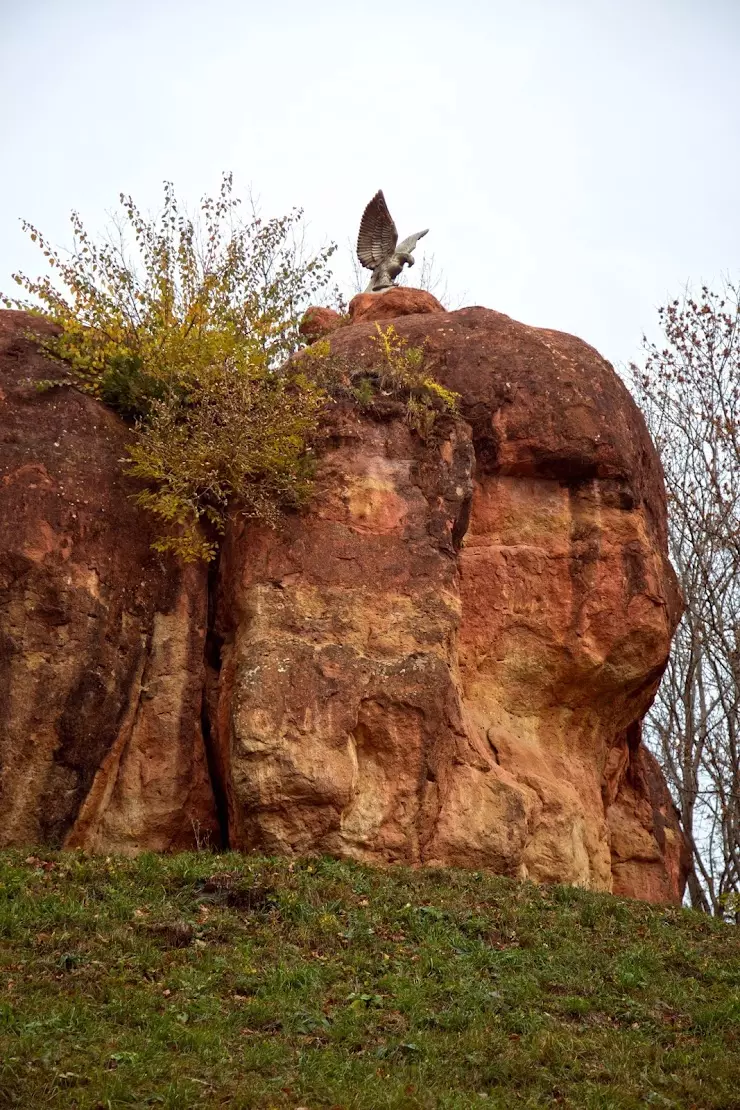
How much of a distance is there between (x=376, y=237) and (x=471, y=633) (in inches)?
290

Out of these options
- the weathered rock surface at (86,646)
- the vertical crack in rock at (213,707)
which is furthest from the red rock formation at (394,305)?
the vertical crack in rock at (213,707)

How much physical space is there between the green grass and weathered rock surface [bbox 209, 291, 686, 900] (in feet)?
3.20

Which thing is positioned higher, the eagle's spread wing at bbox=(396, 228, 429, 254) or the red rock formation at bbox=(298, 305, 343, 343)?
the eagle's spread wing at bbox=(396, 228, 429, 254)

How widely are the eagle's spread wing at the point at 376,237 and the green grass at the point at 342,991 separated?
1034 centimetres

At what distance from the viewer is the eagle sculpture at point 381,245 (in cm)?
1917

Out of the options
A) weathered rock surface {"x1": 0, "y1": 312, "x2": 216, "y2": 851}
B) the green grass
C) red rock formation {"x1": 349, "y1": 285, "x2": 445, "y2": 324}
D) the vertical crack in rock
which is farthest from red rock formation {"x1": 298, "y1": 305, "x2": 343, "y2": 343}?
the green grass

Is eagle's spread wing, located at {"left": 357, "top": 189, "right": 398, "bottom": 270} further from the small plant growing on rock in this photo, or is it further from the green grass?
the green grass

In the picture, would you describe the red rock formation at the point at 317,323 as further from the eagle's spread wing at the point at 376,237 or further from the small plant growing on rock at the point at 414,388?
the small plant growing on rock at the point at 414,388

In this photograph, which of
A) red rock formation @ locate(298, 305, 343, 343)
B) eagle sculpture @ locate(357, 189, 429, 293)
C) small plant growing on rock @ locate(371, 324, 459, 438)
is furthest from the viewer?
eagle sculpture @ locate(357, 189, 429, 293)

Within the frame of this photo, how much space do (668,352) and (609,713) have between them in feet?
35.3

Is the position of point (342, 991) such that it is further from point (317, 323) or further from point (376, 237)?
point (376, 237)

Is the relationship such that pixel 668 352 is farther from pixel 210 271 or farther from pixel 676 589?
pixel 210 271

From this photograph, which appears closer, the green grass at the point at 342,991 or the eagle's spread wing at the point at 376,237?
the green grass at the point at 342,991

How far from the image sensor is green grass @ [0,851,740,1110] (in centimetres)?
804
